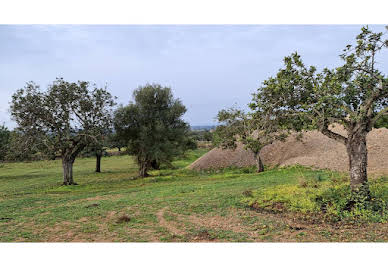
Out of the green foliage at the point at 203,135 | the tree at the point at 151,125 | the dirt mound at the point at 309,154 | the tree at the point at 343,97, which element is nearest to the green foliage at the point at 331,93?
the tree at the point at 343,97

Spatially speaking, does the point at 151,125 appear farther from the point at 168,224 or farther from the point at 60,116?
the point at 168,224

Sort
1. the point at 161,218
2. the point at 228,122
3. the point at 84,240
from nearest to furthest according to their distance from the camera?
1. the point at 84,240
2. the point at 161,218
3. the point at 228,122

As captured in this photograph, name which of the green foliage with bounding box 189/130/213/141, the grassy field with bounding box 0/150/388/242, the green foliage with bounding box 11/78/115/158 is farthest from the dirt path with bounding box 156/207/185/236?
the green foliage with bounding box 189/130/213/141

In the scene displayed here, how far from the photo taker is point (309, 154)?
25844mm

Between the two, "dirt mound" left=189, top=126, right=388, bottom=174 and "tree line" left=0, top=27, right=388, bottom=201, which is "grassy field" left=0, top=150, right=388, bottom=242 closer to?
"tree line" left=0, top=27, right=388, bottom=201

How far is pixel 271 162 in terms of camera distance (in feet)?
91.5

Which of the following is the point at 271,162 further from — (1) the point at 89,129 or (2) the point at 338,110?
(2) the point at 338,110

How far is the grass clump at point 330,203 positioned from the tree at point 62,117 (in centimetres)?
1452

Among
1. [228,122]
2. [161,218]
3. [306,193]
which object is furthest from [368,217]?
[228,122]

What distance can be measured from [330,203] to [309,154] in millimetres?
17879

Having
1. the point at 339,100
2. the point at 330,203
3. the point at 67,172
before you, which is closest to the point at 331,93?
the point at 339,100

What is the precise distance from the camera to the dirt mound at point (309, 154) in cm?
2064

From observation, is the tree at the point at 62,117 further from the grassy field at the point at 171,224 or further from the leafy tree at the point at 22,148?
the grassy field at the point at 171,224

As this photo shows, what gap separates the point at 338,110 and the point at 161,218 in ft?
22.2
